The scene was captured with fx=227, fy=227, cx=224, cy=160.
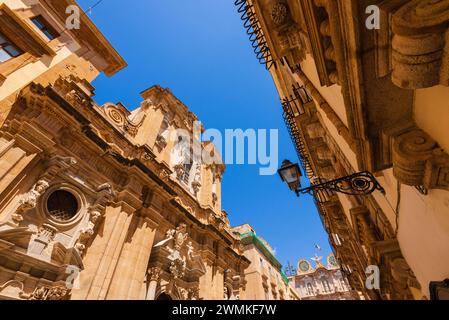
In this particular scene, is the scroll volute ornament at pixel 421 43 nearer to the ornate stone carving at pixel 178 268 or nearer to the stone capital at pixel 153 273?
the stone capital at pixel 153 273

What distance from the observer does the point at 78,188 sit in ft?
29.1

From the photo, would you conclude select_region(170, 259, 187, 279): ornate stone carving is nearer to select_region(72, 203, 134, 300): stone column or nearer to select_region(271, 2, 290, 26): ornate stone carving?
select_region(72, 203, 134, 300): stone column

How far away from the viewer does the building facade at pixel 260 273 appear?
2483cm

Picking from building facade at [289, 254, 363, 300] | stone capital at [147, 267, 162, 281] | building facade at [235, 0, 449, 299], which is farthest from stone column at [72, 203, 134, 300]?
building facade at [289, 254, 363, 300]

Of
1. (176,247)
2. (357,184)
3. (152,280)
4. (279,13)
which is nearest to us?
(357,184)

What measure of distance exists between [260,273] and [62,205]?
23988 millimetres

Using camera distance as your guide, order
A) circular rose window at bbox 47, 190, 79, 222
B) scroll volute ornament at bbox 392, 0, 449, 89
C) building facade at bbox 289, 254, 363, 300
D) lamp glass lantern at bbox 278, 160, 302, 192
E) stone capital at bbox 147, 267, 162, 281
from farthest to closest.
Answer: building facade at bbox 289, 254, 363, 300 < stone capital at bbox 147, 267, 162, 281 < circular rose window at bbox 47, 190, 79, 222 < lamp glass lantern at bbox 278, 160, 302, 192 < scroll volute ornament at bbox 392, 0, 449, 89

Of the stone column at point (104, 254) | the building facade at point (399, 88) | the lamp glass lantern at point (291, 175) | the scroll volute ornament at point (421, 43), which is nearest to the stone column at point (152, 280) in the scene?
the stone column at point (104, 254)

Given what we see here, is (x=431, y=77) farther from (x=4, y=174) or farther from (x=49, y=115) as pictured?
(x=49, y=115)

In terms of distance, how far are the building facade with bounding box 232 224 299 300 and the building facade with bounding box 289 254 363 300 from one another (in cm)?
1218

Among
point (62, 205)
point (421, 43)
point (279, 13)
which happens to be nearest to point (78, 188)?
point (62, 205)

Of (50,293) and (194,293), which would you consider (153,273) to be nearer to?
(194,293)

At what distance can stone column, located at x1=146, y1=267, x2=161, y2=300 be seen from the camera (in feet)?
31.8

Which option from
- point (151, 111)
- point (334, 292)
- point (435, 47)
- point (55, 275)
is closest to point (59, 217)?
point (55, 275)
